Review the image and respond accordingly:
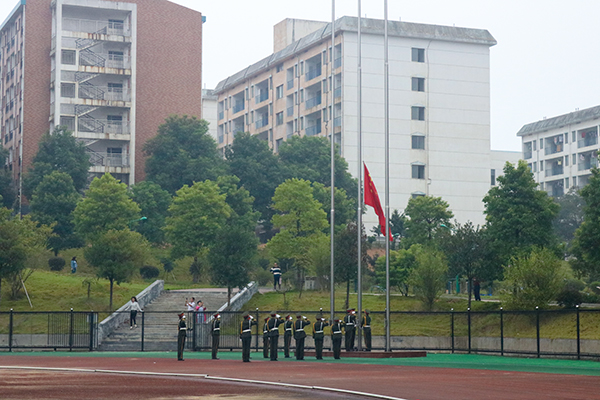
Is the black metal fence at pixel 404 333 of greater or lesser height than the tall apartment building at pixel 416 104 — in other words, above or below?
below

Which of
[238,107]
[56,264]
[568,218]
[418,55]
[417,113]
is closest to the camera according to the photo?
[56,264]

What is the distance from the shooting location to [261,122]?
111 meters

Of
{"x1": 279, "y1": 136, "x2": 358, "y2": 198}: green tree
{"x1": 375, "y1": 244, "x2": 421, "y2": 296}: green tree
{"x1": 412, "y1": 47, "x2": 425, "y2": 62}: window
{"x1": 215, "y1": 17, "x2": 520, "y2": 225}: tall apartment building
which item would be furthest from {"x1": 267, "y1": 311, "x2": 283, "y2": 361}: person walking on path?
{"x1": 412, "y1": 47, "x2": 425, "y2": 62}: window

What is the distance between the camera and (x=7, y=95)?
99.4m

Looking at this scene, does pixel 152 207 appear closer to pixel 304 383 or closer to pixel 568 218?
pixel 568 218

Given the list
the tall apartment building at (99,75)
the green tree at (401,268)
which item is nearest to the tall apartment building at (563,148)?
the tall apartment building at (99,75)

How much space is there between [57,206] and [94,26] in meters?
23.0

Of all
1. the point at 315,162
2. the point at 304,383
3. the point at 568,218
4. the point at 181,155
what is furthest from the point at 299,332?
the point at 568,218

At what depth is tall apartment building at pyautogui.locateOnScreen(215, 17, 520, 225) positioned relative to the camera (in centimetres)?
9181

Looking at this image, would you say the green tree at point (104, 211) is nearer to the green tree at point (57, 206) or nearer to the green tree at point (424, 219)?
the green tree at point (57, 206)

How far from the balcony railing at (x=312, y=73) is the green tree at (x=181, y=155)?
15470 mm

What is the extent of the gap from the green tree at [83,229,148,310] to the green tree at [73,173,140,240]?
12.3 m

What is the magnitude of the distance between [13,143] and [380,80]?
3790 cm

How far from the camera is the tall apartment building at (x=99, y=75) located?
88.3 m
